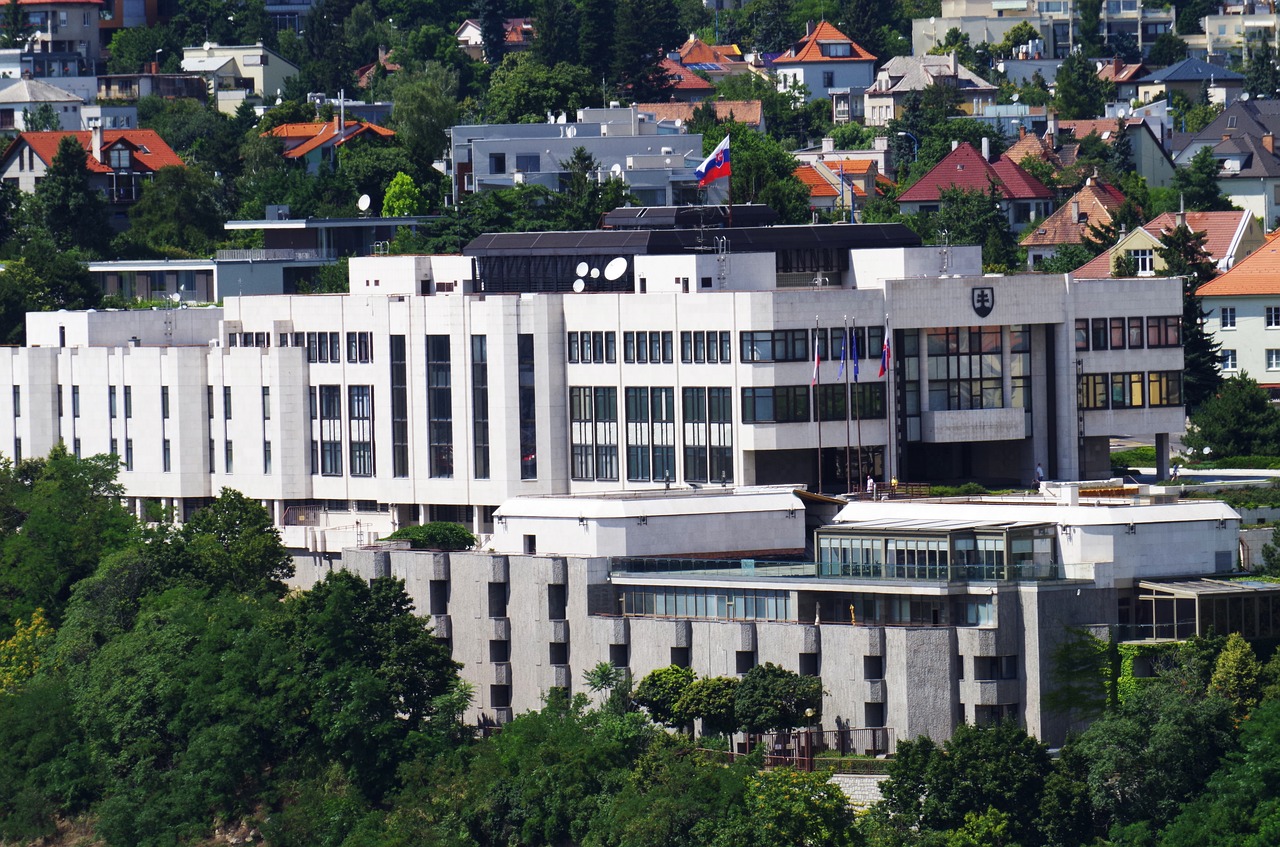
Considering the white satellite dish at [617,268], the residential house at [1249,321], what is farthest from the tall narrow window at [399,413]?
the residential house at [1249,321]

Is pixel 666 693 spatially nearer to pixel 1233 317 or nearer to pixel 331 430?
pixel 331 430

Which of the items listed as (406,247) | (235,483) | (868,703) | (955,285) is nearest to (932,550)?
(868,703)

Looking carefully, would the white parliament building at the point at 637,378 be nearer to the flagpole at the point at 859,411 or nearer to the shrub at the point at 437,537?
the flagpole at the point at 859,411

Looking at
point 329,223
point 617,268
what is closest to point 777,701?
point 617,268

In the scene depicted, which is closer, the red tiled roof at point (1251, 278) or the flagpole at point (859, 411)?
the flagpole at point (859, 411)

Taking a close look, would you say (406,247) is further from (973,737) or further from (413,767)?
(973,737)

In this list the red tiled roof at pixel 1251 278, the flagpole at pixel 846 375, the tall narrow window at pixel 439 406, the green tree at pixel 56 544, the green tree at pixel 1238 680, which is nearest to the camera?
the green tree at pixel 1238 680
